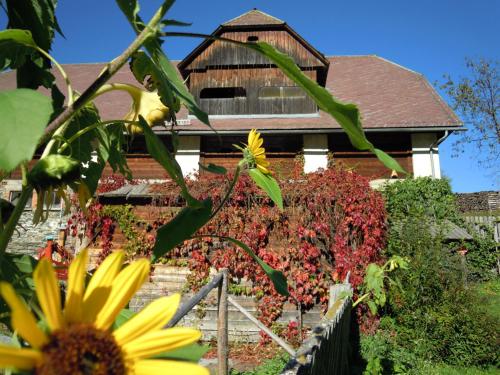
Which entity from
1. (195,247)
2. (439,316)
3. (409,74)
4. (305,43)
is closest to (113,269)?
(439,316)

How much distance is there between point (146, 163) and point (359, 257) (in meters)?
5.69

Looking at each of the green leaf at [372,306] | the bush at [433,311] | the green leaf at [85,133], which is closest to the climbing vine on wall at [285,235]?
the green leaf at [372,306]

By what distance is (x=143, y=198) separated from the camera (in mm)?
5434

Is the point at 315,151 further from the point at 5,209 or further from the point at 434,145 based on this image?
the point at 5,209

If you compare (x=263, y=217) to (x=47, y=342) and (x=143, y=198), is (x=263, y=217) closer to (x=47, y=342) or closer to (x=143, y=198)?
(x=143, y=198)

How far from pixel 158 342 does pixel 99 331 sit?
36mm

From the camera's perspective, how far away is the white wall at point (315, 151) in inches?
340

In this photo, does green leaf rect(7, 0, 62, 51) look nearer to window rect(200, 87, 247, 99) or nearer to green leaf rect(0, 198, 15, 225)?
green leaf rect(0, 198, 15, 225)

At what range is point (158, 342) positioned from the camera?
9.7 inches

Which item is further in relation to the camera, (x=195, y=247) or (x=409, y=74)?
(x=409, y=74)

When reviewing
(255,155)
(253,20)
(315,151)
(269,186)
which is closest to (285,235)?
(315,151)

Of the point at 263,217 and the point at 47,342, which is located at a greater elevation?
the point at 263,217

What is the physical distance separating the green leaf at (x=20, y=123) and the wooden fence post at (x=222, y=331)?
2.63 m

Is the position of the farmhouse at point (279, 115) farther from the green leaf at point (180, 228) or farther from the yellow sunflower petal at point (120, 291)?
the yellow sunflower petal at point (120, 291)
